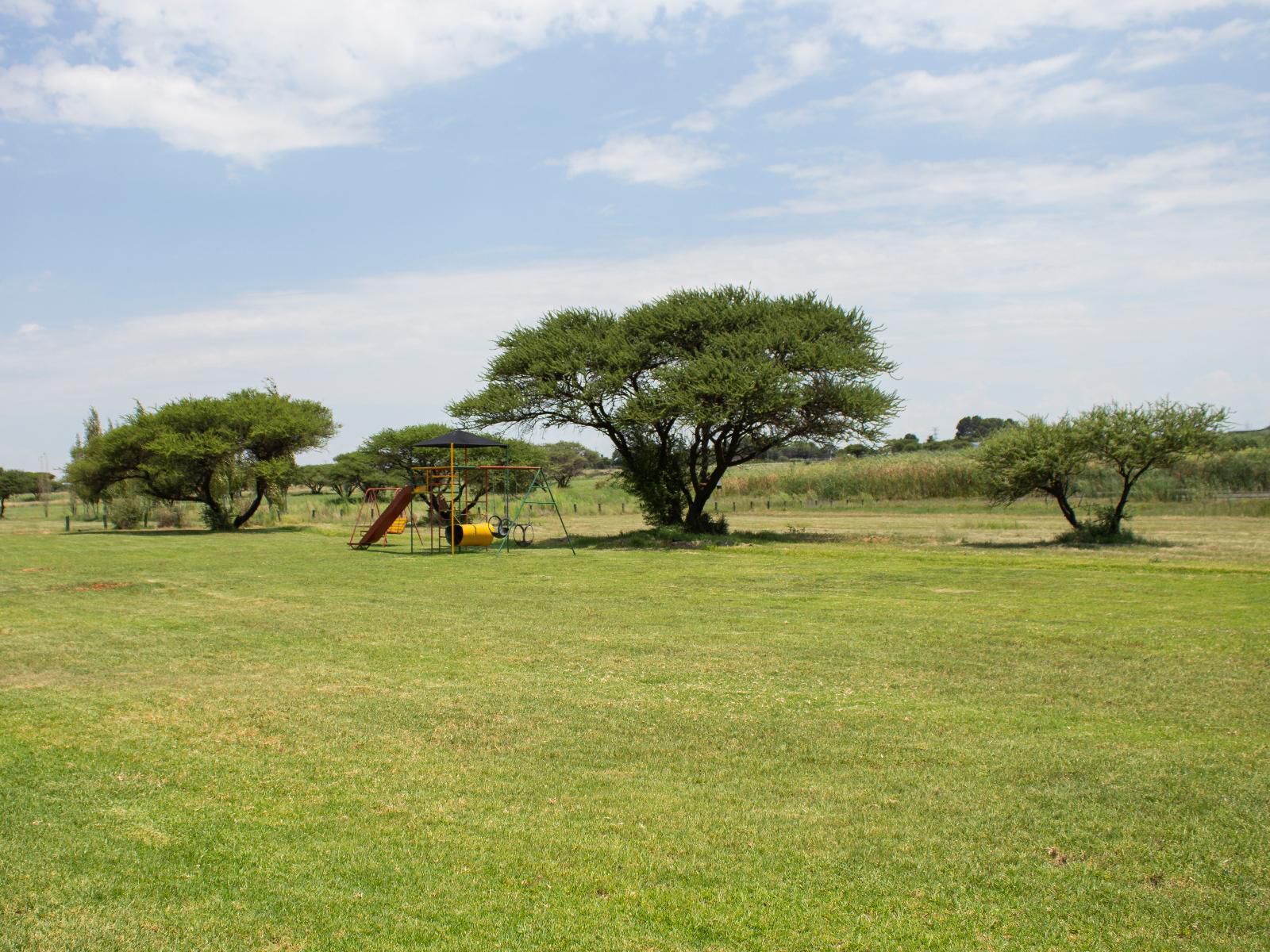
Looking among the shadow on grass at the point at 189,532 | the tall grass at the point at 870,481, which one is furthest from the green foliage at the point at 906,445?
the shadow on grass at the point at 189,532

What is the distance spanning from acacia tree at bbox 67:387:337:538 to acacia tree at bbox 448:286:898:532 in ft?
39.6

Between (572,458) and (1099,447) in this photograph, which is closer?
(1099,447)

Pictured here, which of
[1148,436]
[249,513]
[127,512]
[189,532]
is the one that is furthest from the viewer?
[127,512]

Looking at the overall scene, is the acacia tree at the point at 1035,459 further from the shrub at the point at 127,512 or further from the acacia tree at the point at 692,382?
the shrub at the point at 127,512

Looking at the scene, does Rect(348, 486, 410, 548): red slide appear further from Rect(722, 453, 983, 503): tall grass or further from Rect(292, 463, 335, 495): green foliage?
Rect(292, 463, 335, 495): green foliage

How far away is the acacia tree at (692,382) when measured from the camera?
33.4m

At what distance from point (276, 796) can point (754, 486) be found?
213 ft

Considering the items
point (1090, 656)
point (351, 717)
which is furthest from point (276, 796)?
point (1090, 656)

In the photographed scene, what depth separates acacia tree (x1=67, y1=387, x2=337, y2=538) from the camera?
43531 millimetres

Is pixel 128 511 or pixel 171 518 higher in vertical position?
pixel 128 511

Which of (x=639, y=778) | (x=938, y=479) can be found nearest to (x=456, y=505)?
(x=639, y=778)

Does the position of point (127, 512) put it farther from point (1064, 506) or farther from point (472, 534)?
point (1064, 506)

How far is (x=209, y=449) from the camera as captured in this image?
42750 mm

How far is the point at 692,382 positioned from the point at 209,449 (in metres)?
21.8
